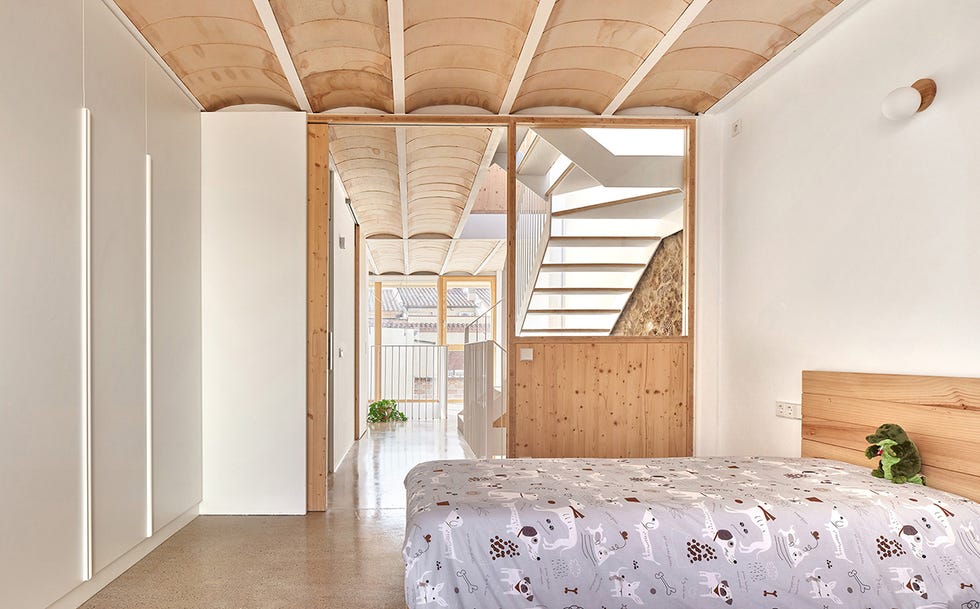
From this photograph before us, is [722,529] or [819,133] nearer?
[722,529]

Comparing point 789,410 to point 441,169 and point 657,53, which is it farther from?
point 441,169

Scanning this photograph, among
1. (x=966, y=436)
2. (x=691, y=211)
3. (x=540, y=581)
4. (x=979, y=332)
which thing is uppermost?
(x=691, y=211)

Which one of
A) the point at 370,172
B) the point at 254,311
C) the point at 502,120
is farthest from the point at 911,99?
the point at 370,172

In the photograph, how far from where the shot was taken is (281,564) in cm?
321

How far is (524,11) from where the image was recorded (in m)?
3.07

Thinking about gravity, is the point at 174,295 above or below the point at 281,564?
above

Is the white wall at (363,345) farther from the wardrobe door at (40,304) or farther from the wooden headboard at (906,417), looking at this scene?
the wooden headboard at (906,417)

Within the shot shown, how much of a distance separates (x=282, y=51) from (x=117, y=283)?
1.36 metres

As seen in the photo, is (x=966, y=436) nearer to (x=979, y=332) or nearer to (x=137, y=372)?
(x=979, y=332)

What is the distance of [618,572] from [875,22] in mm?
2468

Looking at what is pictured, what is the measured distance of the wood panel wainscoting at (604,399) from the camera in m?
4.25

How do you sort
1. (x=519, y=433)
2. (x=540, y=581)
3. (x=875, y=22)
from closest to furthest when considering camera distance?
(x=540, y=581), (x=875, y=22), (x=519, y=433)

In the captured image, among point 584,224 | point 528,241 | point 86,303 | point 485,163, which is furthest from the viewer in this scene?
point 485,163

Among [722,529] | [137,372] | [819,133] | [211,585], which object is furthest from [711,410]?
[137,372]
